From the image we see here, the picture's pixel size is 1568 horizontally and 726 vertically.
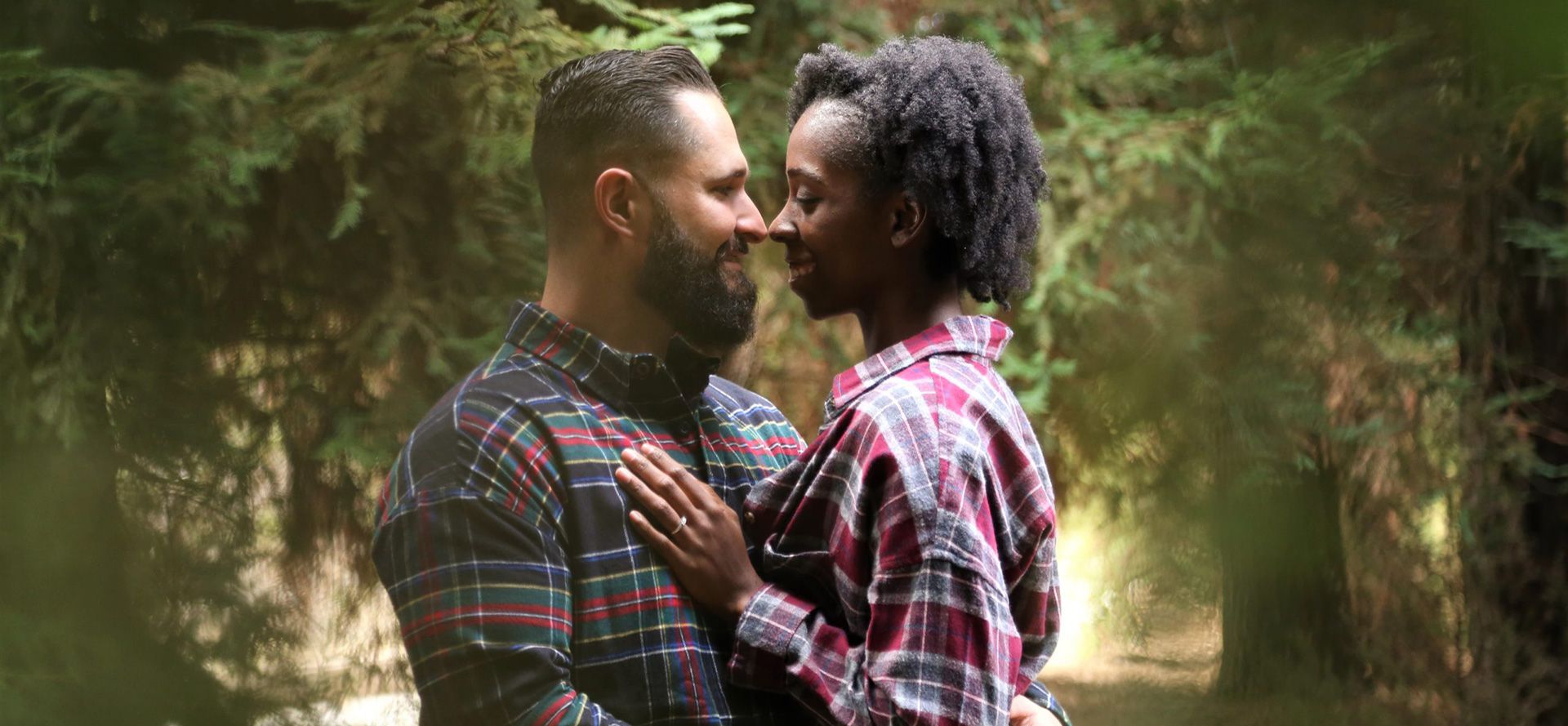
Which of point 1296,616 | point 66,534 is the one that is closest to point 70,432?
point 66,534

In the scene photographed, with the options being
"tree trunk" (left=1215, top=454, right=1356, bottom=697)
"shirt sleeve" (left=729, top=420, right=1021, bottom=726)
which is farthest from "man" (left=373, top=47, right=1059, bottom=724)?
"tree trunk" (left=1215, top=454, right=1356, bottom=697)

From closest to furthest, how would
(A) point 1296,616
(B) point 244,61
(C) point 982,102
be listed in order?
Answer: 1. (C) point 982,102
2. (B) point 244,61
3. (A) point 1296,616

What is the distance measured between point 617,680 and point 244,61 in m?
1.67

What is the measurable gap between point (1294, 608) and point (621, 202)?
4.08 metres

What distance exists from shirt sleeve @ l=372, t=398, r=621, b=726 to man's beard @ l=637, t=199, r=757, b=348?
0.95 ft

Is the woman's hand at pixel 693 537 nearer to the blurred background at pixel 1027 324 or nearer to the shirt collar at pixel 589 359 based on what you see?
the shirt collar at pixel 589 359

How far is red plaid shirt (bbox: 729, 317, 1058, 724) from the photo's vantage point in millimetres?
1302

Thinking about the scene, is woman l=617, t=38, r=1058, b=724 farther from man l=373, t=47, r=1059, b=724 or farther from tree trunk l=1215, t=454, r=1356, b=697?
tree trunk l=1215, t=454, r=1356, b=697

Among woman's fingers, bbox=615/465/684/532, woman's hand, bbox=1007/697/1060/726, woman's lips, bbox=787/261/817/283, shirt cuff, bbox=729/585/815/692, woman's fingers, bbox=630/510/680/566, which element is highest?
woman's lips, bbox=787/261/817/283

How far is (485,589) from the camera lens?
134 centimetres

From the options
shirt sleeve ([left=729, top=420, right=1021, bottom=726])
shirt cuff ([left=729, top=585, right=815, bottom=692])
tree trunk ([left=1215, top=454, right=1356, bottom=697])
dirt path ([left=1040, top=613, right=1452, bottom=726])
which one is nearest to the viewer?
shirt sleeve ([left=729, top=420, right=1021, bottom=726])

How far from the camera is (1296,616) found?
15.9 ft

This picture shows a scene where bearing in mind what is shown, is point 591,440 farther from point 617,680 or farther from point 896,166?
point 896,166

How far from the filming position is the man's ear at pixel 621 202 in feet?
5.08
